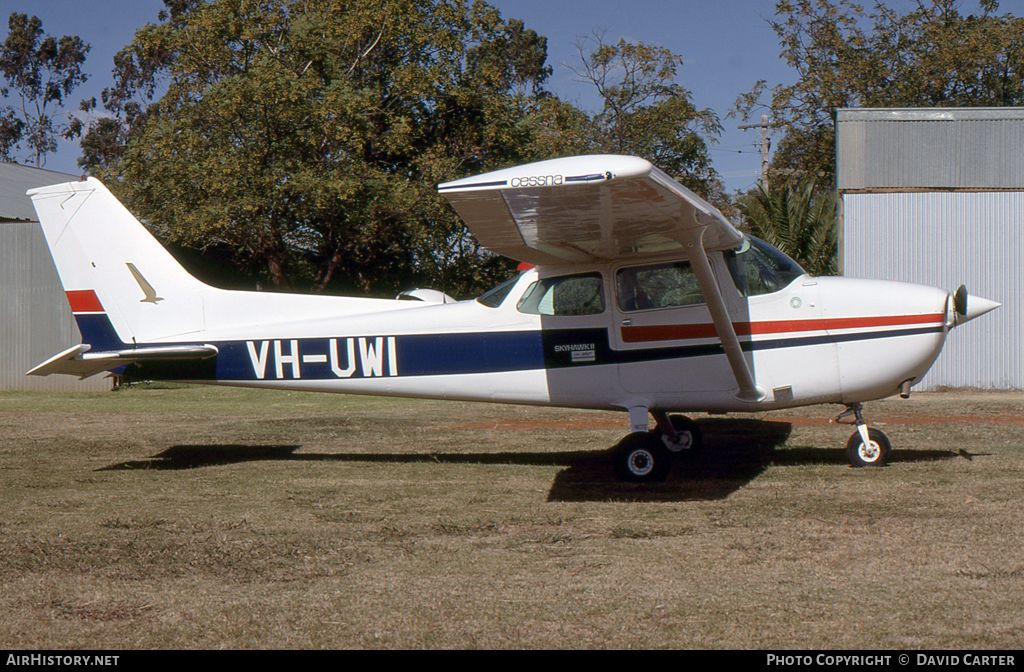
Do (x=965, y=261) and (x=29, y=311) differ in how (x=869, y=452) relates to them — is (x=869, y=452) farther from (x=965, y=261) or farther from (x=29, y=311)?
(x=29, y=311)

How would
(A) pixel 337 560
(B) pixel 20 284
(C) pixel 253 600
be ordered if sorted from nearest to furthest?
1. (C) pixel 253 600
2. (A) pixel 337 560
3. (B) pixel 20 284

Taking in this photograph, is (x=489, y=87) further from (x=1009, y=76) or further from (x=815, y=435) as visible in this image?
(x=1009, y=76)

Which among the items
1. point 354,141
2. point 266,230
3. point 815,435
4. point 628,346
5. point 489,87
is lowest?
point 815,435

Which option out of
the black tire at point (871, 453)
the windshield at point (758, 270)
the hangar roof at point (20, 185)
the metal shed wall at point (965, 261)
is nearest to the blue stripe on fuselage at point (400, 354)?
the windshield at point (758, 270)

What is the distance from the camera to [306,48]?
22.3 metres

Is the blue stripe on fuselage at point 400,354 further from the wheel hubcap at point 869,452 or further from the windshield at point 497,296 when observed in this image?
the wheel hubcap at point 869,452

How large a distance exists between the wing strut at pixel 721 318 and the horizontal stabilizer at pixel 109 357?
15.2ft

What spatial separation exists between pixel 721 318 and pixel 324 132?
16118 millimetres

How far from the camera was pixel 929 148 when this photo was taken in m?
18.1

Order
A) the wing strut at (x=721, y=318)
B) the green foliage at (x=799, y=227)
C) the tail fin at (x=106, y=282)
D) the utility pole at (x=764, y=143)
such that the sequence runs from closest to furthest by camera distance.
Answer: the wing strut at (x=721, y=318), the tail fin at (x=106, y=282), the green foliage at (x=799, y=227), the utility pole at (x=764, y=143)

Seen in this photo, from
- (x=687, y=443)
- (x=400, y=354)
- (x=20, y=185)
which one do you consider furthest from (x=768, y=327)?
(x=20, y=185)

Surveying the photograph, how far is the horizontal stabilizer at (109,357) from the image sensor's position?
815 centimetres

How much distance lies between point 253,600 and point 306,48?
65.7 ft
